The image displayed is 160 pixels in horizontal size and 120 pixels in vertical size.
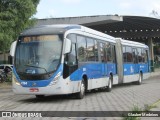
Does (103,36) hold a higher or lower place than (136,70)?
higher

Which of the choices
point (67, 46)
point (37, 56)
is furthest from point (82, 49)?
point (37, 56)

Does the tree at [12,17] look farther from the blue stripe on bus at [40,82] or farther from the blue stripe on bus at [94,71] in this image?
the blue stripe on bus at [40,82]

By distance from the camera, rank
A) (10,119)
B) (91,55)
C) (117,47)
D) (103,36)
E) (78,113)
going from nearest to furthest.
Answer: (10,119), (78,113), (91,55), (103,36), (117,47)

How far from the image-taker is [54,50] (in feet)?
56.3

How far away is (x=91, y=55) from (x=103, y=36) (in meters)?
3.12

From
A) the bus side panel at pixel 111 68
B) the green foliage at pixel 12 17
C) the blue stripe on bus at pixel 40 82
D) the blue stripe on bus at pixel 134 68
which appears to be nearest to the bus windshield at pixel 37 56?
the blue stripe on bus at pixel 40 82

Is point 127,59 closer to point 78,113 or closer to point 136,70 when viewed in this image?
point 136,70

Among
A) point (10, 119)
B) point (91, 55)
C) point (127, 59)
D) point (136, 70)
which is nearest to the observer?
point (10, 119)

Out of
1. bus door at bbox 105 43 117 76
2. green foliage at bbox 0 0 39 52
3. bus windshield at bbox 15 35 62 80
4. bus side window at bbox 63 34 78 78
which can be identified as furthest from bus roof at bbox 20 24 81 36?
green foliage at bbox 0 0 39 52

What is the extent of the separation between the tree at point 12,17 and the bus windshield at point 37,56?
1194 cm

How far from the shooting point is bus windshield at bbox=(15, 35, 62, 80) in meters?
16.9

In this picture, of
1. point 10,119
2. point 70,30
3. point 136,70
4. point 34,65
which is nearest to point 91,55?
point 70,30

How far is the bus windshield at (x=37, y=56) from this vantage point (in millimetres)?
16875

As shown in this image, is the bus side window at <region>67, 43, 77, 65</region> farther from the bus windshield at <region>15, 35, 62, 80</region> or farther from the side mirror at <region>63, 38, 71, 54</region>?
the bus windshield at <region>15, 35, 62, 80</region>
